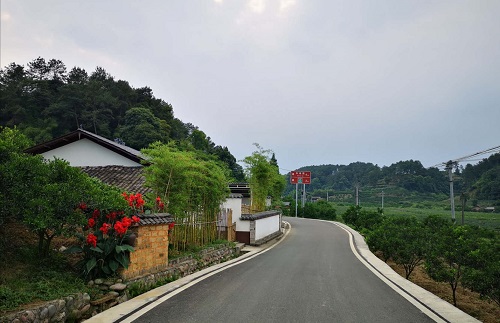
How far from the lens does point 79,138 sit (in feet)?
51.3

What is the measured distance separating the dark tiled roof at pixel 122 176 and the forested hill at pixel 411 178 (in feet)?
135

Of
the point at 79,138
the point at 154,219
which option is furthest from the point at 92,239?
the point at 79,138

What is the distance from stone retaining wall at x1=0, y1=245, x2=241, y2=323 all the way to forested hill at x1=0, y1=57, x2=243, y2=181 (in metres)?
27.4

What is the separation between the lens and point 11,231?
6.32 metres

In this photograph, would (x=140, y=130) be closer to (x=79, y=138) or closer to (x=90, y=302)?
(x=79, y=138)

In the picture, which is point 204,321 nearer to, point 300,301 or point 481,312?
point 300,301

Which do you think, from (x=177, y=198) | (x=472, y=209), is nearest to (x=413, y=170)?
(x=472, y=209)

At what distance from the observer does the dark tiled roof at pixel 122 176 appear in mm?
12367

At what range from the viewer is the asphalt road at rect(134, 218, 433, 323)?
496cm

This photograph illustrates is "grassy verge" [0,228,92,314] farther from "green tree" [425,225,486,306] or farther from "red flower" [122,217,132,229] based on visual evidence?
"green tree" [425,225,486,306]

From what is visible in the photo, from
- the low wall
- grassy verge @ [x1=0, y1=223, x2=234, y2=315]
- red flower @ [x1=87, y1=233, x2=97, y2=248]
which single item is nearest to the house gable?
the low wall

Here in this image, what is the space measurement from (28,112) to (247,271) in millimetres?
38641

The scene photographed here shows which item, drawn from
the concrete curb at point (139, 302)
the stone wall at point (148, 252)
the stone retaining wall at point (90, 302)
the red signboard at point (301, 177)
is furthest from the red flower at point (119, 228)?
the red signboard at point (301, 177)

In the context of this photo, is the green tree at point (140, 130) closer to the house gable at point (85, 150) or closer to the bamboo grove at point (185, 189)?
the house gable at point (85, 150)
